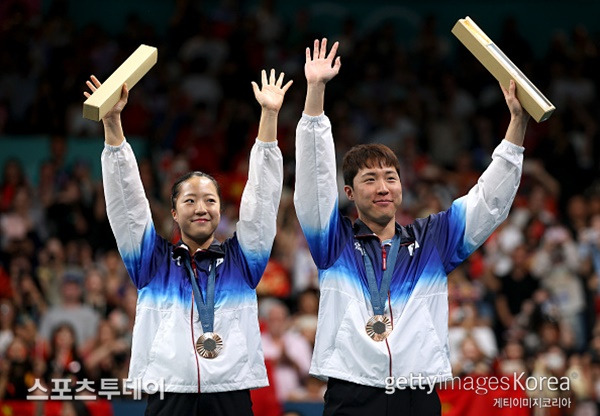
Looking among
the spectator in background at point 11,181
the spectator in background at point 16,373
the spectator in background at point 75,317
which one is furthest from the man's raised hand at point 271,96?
the spectator in background at point 11,181

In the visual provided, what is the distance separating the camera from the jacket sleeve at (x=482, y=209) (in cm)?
630

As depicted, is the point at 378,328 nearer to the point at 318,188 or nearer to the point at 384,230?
the point at 384,230

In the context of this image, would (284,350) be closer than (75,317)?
Yes

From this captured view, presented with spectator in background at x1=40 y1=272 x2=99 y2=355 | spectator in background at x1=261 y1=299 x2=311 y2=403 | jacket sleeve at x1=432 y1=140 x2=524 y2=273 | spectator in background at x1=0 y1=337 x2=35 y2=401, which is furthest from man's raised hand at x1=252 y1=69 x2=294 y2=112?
spectator in background at x1=40 y1=272 x2=99 y2=355

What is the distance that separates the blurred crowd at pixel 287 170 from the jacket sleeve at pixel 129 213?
13.3 ft

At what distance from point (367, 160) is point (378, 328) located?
3.11 ft

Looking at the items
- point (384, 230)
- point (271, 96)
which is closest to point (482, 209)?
point (384, 230)

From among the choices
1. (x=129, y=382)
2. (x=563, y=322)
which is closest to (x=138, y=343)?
(x=129, y=382)

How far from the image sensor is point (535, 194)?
1368cm

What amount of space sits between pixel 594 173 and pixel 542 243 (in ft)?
7.25

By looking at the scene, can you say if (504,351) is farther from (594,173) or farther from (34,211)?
(34,211)

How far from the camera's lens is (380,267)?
6.22 metres

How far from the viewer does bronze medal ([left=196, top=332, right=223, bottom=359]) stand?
243 inches

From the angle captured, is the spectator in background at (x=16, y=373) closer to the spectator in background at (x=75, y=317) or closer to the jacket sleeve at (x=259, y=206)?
the spectator in background at (x=75, y=317)
